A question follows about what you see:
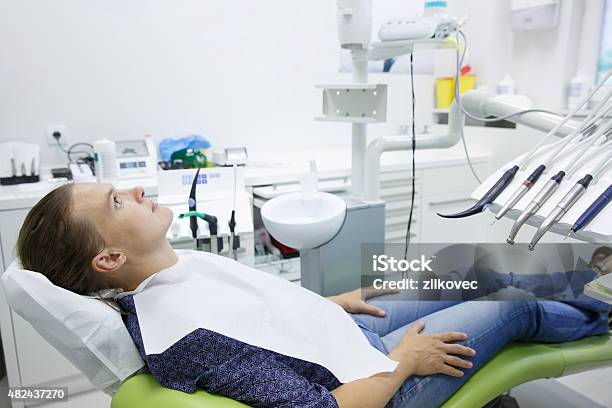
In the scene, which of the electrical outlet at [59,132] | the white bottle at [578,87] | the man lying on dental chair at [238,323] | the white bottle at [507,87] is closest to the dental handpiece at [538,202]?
the man lying on dental chair at [238,323]

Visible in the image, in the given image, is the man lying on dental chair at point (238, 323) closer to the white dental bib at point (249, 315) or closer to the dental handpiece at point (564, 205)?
the white dental bib at point (249, 315)

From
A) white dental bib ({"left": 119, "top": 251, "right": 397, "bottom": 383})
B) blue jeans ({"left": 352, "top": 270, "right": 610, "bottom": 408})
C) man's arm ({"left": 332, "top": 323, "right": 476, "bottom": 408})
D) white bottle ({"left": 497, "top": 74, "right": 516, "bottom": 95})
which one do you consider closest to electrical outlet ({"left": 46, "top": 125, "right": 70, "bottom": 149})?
white dental bib ({"left": 119, "top": 251, "right": 397, "bottom": 383})

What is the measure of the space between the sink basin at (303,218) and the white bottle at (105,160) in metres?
0.90

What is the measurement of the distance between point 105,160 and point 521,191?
177cm

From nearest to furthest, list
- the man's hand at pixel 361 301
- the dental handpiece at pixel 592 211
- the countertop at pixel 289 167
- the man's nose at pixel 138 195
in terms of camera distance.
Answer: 1. the dental handpiece at pixel 592 211
2. the man's nose at pixel 138 195
3. the man's hand at pixel 361 301
4. the countertop at pixel 289 167

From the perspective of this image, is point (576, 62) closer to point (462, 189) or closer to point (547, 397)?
point (462, 189)

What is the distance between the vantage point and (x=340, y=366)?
3.44 feet

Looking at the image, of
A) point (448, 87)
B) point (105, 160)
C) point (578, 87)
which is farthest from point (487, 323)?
point (448, 87)

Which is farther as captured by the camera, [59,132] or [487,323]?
[59,132]

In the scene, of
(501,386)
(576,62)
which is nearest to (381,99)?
(501,386)

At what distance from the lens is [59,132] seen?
2.27m

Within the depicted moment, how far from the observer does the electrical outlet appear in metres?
2.25

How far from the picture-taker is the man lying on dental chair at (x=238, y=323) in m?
0.86

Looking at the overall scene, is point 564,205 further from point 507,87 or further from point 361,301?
point 507,87
